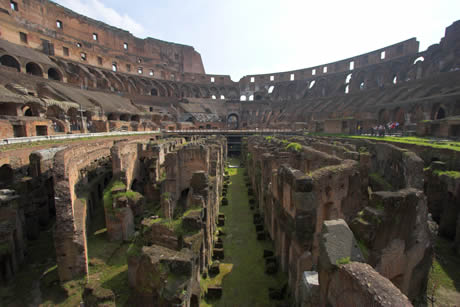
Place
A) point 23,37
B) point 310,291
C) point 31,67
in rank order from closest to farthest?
point 310,291
point 31,67
point 23,37

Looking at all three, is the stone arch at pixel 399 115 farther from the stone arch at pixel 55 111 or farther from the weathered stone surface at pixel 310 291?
the stone arch at pixel 55 111

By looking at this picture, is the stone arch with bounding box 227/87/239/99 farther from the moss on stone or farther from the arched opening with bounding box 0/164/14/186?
the moss on stone

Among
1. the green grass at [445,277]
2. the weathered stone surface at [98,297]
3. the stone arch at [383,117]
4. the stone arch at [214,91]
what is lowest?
the green grass at [445,277]

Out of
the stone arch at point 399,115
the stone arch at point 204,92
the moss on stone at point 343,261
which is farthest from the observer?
the stone arch at point 204,92

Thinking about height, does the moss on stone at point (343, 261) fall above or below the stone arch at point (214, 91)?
below

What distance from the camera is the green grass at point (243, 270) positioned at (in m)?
6.71

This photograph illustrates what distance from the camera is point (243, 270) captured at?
800 cm

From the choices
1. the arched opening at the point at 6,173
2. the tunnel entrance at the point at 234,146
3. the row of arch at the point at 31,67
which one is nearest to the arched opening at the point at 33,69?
the row of arch at the point at 31,67

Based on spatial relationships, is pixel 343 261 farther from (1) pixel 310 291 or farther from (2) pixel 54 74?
(2) pixel 54 74

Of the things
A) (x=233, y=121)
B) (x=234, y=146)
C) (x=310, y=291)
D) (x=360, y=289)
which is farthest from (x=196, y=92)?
(x=360, y=289)

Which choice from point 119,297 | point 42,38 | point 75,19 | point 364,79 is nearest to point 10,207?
point 119,297

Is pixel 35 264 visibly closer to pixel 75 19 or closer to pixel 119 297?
pixel 119 297

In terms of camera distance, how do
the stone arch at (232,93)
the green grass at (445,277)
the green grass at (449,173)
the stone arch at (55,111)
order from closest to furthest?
the green grass at (445,277) → the green grass at (449,173) → the stone arch at (55,111) → the stone arch at (232,93)

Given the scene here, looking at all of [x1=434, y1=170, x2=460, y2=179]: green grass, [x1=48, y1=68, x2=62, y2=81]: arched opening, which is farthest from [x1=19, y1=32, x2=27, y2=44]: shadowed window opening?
[x1=434, y1=170, x2=460, y2=179]: green grass
